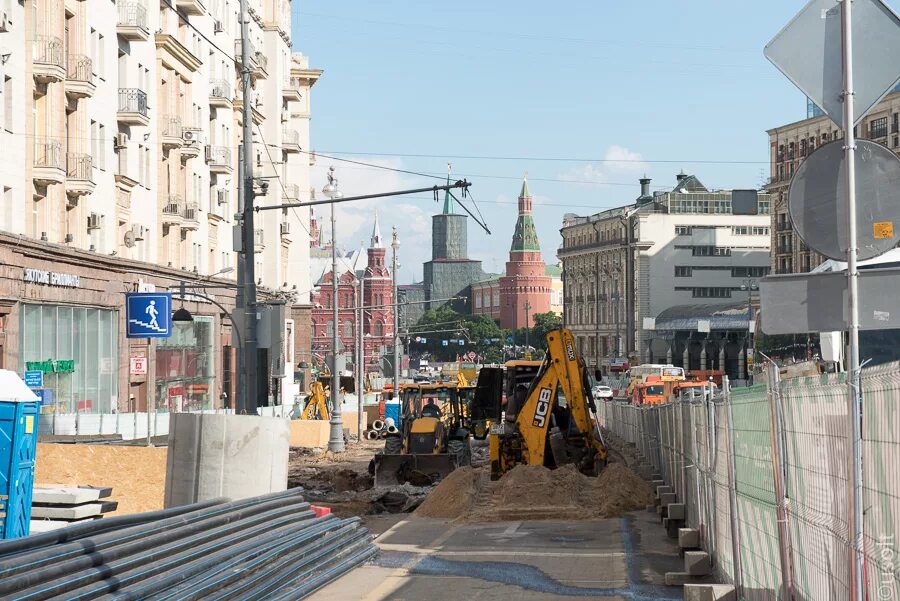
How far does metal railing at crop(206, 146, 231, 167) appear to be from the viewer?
55.2 m

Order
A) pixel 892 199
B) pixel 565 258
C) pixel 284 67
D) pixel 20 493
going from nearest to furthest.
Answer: pixel 892 199 < pixel 20 493 < pixel 284 67 < pixel 565 258

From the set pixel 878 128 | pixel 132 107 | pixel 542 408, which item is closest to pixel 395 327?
pixel 132 107

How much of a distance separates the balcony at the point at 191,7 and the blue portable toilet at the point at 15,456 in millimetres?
35703

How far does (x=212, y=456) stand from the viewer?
48.2 ft

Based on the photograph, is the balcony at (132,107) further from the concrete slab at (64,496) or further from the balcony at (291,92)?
the concrete slab at (64,496)

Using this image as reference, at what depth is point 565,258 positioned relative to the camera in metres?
169

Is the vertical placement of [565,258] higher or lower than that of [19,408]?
higher

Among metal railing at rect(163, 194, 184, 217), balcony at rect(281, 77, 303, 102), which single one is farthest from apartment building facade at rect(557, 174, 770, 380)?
metal railing at rect(163, 194, 184, 217)

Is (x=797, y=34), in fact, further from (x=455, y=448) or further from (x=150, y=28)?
(x=150, y=28)

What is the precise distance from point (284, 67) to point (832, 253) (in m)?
64.4

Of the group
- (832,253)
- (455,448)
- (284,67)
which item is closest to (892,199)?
(832,253)

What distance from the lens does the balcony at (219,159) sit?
55281 millimetres

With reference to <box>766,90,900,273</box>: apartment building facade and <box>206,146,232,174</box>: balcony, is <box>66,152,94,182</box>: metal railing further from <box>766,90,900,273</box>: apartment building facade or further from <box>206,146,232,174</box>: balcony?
<box>766,90,900,273</box>: apartment building facade

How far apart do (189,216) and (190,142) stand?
282cm
